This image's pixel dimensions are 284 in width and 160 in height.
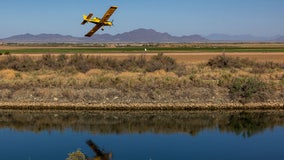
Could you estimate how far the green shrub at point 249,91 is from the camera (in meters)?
37.1

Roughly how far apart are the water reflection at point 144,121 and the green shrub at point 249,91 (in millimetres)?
2398

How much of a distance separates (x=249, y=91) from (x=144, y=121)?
34.4ft

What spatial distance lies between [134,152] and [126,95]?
549 inches

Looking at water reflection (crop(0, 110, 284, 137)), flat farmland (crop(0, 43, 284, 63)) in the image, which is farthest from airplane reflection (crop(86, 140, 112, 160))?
flat farmland (crop(0, 43, 284, 63))

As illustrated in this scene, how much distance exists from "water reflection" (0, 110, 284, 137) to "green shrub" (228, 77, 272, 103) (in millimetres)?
2398

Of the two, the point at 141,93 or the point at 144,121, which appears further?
the point at 141,93

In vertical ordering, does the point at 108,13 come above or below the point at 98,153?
above

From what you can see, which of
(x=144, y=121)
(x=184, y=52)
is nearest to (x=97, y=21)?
(x=144, y=121)

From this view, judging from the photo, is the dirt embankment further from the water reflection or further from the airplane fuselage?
the airplane fuselage

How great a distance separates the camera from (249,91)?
37031mm

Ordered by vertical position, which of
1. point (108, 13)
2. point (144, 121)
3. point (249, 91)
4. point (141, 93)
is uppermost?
point (108, 13)

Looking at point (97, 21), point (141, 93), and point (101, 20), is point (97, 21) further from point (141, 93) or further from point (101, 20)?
point (141, 93)

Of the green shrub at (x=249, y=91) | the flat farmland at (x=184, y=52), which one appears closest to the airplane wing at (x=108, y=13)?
the green shrub at (x=249, y=91)

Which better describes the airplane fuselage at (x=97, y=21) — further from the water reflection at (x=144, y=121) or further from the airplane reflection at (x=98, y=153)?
the airplane reflection at (x=98, y=153)
